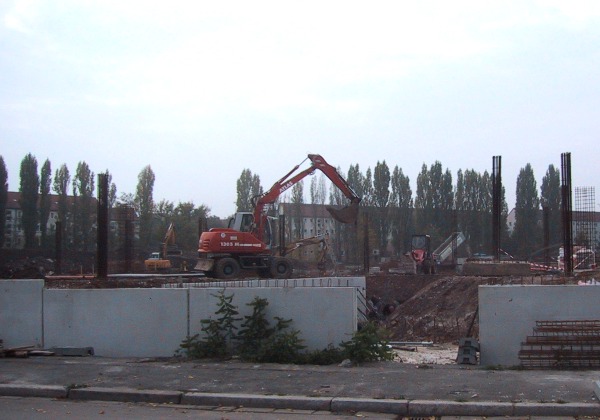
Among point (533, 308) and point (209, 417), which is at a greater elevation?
point (533, 308)

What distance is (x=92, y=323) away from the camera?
47.0 feet

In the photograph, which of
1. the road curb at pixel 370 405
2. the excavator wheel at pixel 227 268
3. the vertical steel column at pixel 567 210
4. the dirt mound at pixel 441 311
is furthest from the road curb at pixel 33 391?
the excavator wheel at pixel 227 268

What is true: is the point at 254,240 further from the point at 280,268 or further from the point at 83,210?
the point at 83,210

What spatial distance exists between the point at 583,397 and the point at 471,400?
1.46 m

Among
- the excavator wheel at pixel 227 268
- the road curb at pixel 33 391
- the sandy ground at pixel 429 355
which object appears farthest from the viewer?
the excavator wheel at pixel 227 268

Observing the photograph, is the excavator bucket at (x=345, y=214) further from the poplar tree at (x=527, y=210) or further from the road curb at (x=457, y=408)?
the poplar tree at (x=527, y=210)

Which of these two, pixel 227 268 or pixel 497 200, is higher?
pixel 497 200

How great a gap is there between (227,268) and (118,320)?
63.0ft

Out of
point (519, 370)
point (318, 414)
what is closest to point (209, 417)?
point (318, 414)

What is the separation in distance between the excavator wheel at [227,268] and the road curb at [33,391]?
22074 millimetres

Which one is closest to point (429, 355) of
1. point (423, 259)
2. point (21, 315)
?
point (21, 315)

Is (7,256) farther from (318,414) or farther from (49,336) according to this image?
(318,414)

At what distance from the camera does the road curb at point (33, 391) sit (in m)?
10.4

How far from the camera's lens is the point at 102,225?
28.8 metres
